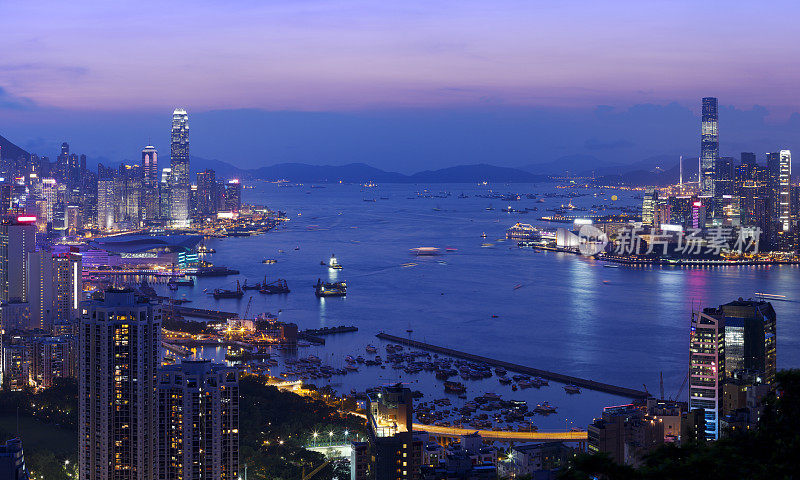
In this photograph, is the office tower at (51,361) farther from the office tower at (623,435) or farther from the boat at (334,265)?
the boat at (334,265)

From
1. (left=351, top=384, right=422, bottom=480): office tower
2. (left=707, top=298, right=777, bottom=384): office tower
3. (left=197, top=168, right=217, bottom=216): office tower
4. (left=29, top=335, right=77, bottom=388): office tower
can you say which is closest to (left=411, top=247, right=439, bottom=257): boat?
(left=29, top=335, right=77, bottom=388): office tower

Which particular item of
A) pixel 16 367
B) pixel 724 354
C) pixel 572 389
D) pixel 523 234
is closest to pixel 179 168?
pixel 523 234

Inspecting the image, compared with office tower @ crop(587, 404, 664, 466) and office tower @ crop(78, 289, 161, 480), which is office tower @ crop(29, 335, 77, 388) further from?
office tower @ crop(587, 404, 664, 466)

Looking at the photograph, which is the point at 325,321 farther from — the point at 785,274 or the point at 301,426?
the point at 785,274

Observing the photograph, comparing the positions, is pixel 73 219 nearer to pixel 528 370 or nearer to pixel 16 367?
pixel 16 367

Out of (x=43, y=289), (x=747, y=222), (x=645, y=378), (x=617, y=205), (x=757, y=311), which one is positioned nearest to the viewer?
(x=757, y=311)

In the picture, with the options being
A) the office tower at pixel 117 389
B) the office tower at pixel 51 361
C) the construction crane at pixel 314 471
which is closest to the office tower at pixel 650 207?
the office tower at pixel 51 361

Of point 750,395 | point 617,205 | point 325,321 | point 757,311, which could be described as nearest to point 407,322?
point 325,321
